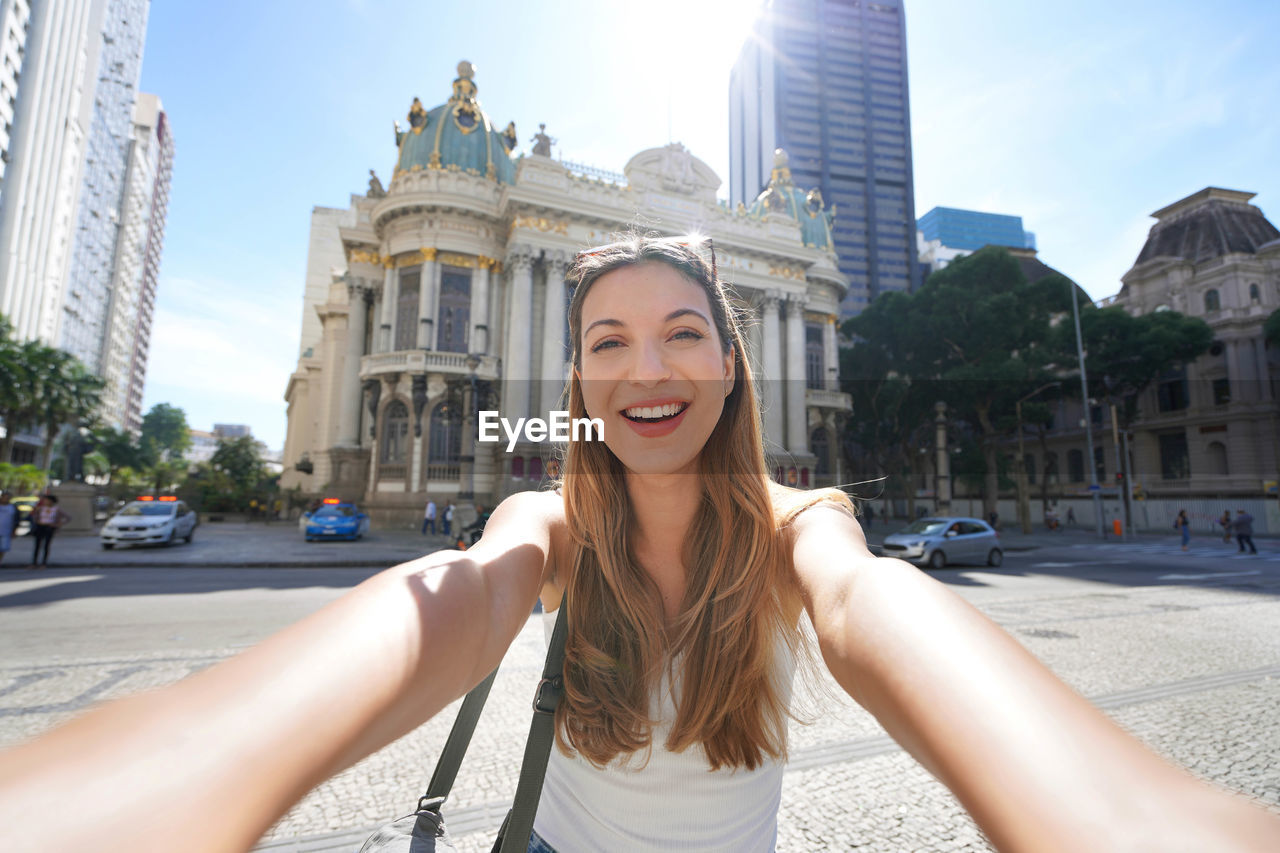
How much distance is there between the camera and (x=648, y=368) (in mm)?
1322

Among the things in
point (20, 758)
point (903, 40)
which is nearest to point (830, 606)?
point (20, 758)

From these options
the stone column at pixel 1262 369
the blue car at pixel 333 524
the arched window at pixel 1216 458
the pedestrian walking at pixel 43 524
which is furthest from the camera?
the arched window at pixel 1216 458

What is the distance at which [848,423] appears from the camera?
3666 centimetres

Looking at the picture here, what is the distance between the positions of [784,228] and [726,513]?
34.1 meters

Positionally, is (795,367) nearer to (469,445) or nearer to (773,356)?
(773,356)

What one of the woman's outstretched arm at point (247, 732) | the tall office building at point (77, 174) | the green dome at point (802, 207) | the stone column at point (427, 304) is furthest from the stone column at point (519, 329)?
the tall office building at point (77, 174)

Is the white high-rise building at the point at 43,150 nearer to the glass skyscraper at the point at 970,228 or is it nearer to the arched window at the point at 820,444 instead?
the arched window at the point at 820,444

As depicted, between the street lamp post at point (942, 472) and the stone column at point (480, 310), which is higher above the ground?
the stone column at point (480, 310)

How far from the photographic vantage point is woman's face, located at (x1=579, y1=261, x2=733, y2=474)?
4.38 feet

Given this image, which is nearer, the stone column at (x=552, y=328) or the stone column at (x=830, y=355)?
the stone column at (x=552, y=328)

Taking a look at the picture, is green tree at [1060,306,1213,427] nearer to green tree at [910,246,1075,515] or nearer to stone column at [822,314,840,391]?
green tree at [910,246,1075,515]

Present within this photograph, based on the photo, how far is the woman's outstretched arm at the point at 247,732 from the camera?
1.39 feet

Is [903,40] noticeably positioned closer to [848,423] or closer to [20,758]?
[848,423]

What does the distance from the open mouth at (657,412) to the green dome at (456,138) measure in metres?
30.0
